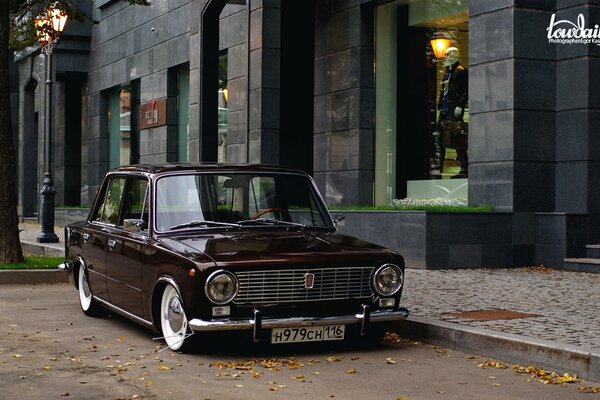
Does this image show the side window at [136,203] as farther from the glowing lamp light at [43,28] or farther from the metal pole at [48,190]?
the metal pole at [48,190]

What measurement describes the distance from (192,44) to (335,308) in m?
17.3

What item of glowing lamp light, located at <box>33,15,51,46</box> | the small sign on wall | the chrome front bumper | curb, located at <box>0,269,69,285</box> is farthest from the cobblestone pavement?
the small sign on wall

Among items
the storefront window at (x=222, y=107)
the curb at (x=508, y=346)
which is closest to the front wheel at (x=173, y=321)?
the curb at (x=508, y=346)

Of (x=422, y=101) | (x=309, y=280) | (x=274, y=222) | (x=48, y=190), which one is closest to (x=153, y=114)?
(x=48, y=190)

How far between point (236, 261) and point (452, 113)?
11539 millimetres

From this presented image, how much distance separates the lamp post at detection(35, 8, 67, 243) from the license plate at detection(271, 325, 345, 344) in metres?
14.6

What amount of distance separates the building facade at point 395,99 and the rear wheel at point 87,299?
6.44m

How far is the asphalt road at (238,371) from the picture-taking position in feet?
22.9

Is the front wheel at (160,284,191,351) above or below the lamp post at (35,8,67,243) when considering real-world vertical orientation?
below

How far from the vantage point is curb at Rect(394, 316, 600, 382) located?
751cm

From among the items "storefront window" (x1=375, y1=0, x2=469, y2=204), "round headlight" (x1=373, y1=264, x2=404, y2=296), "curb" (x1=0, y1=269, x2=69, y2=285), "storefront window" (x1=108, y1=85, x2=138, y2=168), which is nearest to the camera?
"round headlight" (x1=373, y1=264, x2=404, y2=296)

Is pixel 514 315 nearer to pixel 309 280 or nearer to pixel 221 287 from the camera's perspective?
pixel 309 280

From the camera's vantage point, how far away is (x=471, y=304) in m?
11.0

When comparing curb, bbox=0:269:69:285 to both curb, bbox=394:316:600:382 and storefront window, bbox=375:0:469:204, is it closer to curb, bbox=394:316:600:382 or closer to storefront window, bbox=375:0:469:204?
storefront window, bbox=375:0:469:204
